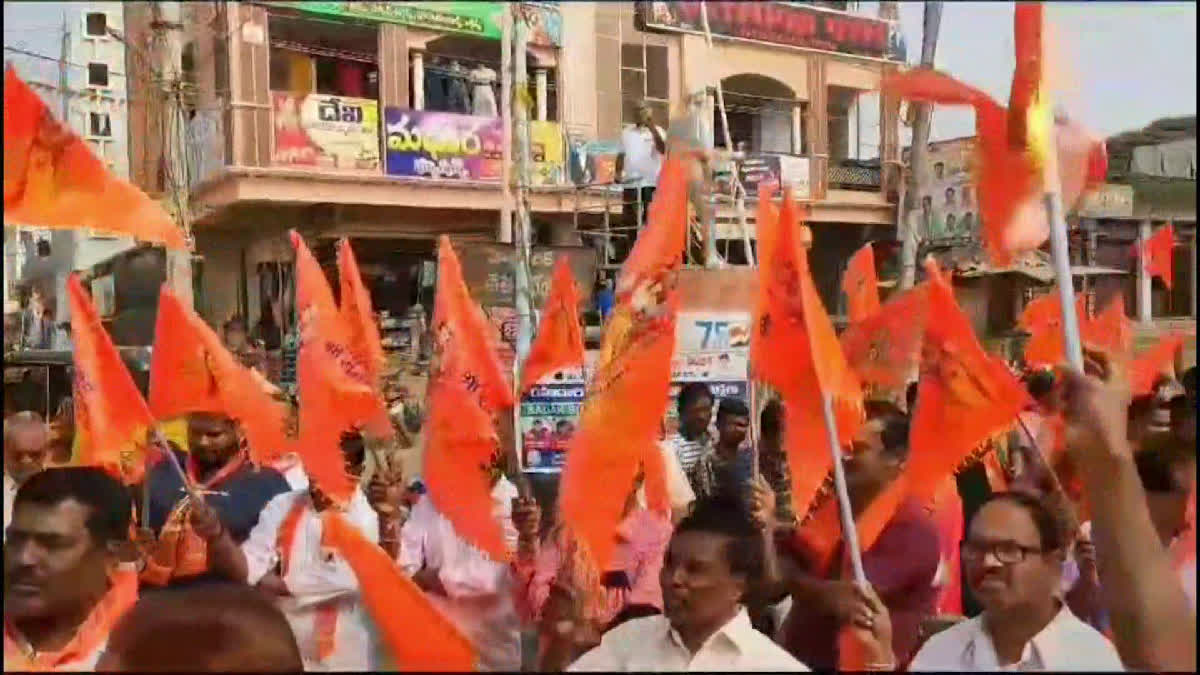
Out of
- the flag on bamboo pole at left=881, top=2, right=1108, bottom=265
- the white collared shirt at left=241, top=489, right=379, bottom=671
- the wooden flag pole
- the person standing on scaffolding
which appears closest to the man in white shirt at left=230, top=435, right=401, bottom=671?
the white collared shirt at left=241, top=489, right=379, bottom=671

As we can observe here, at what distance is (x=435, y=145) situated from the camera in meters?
11.6

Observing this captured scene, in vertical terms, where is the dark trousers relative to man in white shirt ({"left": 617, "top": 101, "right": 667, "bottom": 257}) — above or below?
below

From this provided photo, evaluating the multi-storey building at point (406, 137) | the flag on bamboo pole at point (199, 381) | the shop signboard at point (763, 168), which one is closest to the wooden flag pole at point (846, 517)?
the flag on bamboo pole at point (199, 381)

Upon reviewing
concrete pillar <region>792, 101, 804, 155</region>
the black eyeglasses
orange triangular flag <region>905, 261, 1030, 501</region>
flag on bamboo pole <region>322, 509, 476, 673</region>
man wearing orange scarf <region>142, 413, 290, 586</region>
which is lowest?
man wearing orange scarf <region>142, 413, 290, 586</region>

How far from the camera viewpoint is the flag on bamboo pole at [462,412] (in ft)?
12.7

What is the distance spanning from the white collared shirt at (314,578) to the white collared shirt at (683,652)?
495 mm

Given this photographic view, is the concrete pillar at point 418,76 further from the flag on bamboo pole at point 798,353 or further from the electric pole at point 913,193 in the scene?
the flag on bamboo pole at point 798,353

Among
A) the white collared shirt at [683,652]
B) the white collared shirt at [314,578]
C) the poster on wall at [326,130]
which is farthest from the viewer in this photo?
the poster on wall at [326,130]

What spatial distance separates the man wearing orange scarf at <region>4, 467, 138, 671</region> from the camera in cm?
237

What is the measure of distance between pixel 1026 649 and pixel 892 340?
5.26 feet

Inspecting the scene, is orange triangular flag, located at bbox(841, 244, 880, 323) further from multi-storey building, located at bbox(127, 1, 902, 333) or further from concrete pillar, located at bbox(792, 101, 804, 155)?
concrete pillar, located at bbox(792, 101, 804, 155)

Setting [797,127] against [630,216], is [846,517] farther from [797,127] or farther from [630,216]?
[797,127]

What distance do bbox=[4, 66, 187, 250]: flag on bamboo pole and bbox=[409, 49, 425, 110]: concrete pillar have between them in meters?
8.70

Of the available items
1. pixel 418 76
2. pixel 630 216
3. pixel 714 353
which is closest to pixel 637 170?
pixel 630 216
